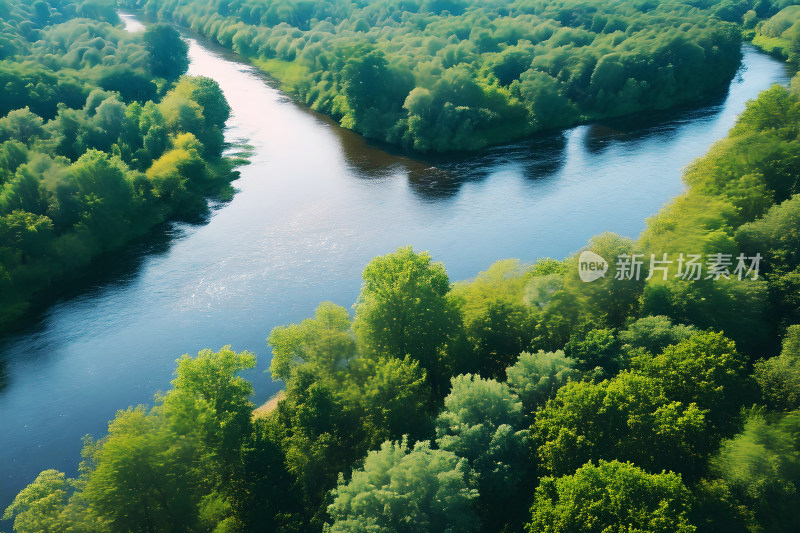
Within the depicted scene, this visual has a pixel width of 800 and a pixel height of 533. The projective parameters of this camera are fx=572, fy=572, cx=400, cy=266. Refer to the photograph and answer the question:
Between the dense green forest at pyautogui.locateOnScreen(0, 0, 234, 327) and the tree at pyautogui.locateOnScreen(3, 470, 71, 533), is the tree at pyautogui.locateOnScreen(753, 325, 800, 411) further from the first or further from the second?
the dense green forest at pyautogui.locateOnScreen(0, 0, 234, 327)

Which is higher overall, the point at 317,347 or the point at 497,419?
the point at 497,419

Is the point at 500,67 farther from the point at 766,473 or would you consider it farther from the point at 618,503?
the point at 618,503

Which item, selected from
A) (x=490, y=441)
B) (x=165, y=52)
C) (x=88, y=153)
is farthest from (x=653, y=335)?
(x=165, y=52)

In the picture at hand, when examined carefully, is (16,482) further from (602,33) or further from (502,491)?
(602,33)

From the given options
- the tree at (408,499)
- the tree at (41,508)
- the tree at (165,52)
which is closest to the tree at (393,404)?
the tree at (408,499)

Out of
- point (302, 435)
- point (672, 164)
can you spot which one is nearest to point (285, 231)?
point (302, 435)

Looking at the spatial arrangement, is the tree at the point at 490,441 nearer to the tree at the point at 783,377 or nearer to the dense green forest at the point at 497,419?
the dense green forest at the point at 497,419

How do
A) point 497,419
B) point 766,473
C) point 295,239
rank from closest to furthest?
point 766,473, point 497,419, point 295,239
